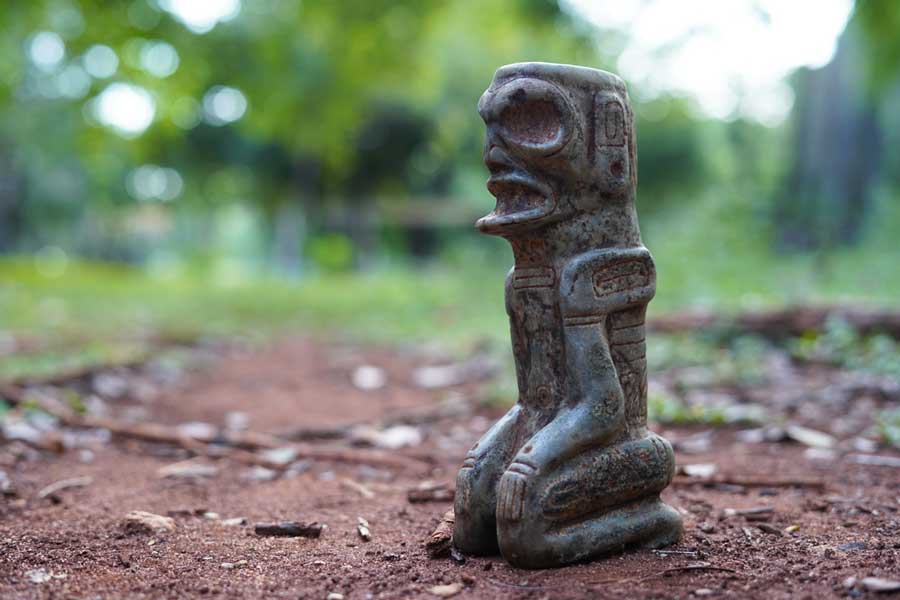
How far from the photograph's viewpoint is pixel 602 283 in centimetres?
276

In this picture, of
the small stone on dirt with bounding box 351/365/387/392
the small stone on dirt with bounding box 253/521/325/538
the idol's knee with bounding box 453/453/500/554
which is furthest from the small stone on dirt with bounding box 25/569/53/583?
the small stone on dirt with bounding box 351/365/387/392

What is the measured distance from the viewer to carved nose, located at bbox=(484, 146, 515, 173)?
2.82 metres

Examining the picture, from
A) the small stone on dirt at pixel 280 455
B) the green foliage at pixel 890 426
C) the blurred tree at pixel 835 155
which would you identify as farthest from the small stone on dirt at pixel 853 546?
the blurred tree at pixel 835 155

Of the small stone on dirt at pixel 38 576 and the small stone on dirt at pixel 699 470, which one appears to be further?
the small stone on dirt at pixel 699 470

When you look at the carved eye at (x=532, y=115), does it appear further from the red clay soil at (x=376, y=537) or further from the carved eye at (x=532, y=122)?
the red clay soil at (x=376, y=537)

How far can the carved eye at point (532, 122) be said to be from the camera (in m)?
2.77

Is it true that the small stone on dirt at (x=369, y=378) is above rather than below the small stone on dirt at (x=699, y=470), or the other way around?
below

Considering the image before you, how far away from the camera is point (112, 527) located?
315 cm

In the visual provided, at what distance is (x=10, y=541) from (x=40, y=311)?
28.2 feet

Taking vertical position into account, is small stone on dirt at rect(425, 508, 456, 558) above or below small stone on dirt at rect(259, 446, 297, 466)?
above

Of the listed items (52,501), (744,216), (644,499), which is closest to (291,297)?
(744,216)

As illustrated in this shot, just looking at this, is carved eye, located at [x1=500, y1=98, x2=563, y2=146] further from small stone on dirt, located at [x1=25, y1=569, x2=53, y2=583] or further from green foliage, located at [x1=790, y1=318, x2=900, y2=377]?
green foliage, located at [x1=790, y1=318, x2=900, y2=377]

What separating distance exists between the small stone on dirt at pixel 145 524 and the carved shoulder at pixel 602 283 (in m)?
1.69

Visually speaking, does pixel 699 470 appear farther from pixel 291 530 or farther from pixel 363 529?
pixel 291 530
